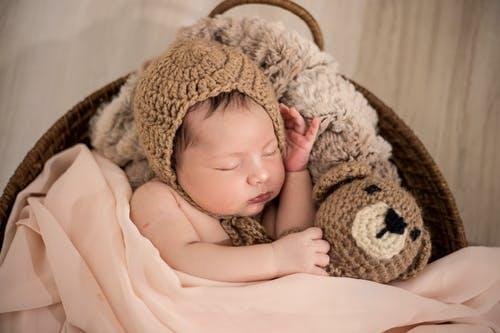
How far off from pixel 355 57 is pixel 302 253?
0.84m

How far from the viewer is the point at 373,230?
0.87m

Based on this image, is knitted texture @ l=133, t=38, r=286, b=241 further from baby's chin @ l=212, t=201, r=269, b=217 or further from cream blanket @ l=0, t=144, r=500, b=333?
cream blanket @ l=0, t=144, r=500, b=333

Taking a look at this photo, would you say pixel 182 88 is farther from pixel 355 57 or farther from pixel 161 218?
pixel 355 57

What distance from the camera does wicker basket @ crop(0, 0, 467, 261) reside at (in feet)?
3.73

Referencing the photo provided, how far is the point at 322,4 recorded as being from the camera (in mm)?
1631

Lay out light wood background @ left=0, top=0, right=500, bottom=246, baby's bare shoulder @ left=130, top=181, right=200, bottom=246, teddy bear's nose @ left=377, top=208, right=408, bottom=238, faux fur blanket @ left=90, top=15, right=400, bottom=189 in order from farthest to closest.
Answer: light wood background @ left=0, top=0, right=500, bottom=246
faux fur blanket @ left=90, top=15, right=400, bottom=189
baby's bare shoulder @ left=130, top=181, right=200, bottom=246
teddy bear's nose @ left=377, top=208, right=408, bottom=238

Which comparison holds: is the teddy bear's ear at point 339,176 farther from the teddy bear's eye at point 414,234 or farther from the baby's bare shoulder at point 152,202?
the baby's bare shoulder at point 152,202

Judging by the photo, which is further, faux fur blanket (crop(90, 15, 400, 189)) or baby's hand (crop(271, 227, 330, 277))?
faux fur blanket (crop(90, 15, 400, 189))

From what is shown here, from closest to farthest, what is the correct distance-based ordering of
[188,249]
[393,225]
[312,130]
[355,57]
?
[393,225]
[188,249]
[312,130]
[355,57]

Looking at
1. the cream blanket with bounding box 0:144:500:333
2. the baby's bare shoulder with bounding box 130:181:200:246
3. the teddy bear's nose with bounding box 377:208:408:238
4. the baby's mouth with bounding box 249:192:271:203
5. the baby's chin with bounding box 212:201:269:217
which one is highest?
the teddy bear's nose with bounding box 377:208:408:238

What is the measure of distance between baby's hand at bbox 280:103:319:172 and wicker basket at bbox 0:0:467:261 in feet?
0.73

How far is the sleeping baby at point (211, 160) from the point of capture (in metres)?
0.92

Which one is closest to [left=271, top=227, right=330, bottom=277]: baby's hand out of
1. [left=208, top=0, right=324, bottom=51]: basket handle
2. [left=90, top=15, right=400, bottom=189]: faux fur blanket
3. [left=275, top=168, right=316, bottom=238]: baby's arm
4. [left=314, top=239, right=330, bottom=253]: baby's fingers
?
[left=314, top=239, right=330, bottom=253]: baby's fingers

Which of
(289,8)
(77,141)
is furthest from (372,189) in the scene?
(77,141)
